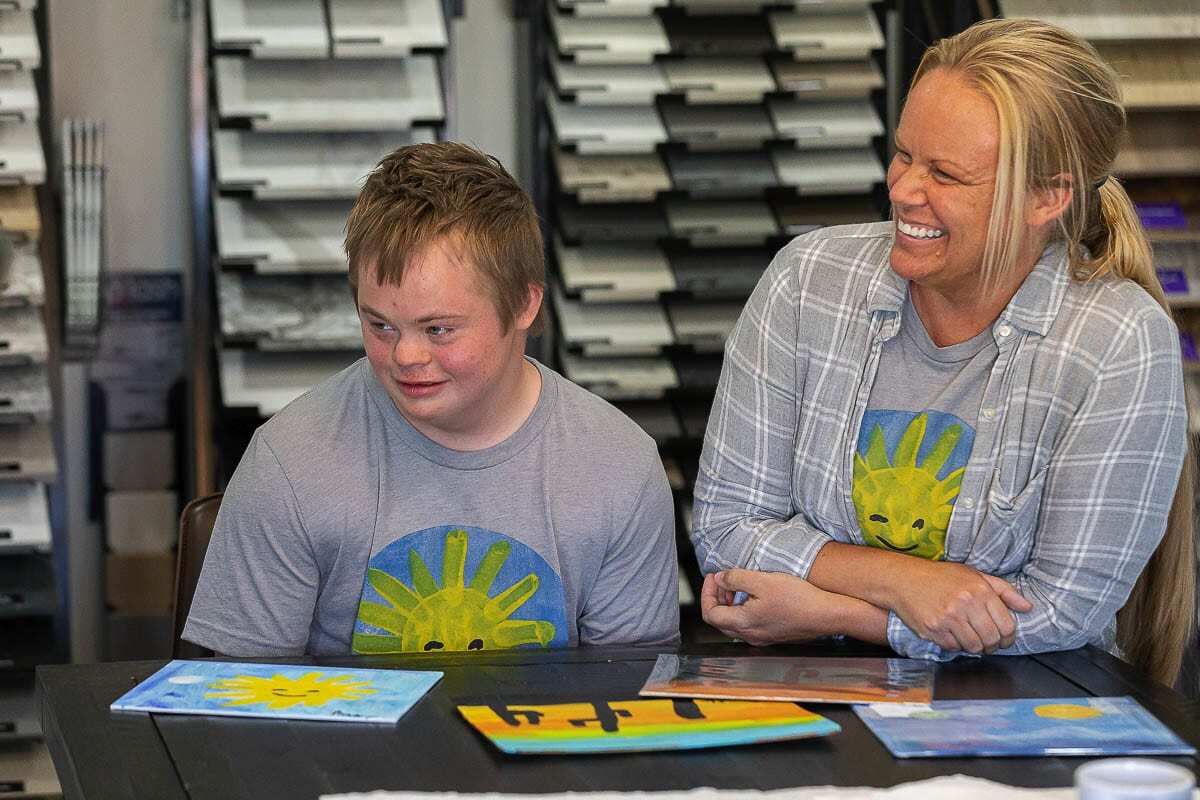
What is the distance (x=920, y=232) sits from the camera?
1883 mm

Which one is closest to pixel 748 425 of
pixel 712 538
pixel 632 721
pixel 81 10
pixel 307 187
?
pixel 712 538

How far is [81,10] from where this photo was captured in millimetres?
3721

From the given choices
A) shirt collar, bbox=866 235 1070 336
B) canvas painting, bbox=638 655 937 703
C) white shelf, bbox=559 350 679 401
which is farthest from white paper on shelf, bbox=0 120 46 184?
canvas painting, bbox=638 655 937 703

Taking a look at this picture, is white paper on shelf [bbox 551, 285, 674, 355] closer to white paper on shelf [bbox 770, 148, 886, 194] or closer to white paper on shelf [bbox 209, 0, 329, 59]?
white paper on shelf [bbox 770, 148, 886, 194]

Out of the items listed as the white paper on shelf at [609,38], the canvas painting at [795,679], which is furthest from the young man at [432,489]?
the white paper on shelf at [609,38]

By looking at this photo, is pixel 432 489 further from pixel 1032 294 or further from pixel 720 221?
pixel 720 221

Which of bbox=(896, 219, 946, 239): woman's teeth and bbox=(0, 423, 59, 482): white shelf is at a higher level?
bbox=(896, 219, 946, 239): woman's teeth

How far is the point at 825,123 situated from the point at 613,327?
2.24ft

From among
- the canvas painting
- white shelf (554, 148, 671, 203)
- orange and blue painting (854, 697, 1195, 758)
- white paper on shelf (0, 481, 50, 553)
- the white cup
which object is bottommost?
white paper on shelf (0, 481, 50, 553)

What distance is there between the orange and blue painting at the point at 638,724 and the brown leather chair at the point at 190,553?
64 centimetres

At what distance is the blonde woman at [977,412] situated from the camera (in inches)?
72.2

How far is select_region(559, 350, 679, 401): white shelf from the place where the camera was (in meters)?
3.67

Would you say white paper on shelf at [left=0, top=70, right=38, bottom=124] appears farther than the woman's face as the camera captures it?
Yes

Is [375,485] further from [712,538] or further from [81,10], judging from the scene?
[81,10]
